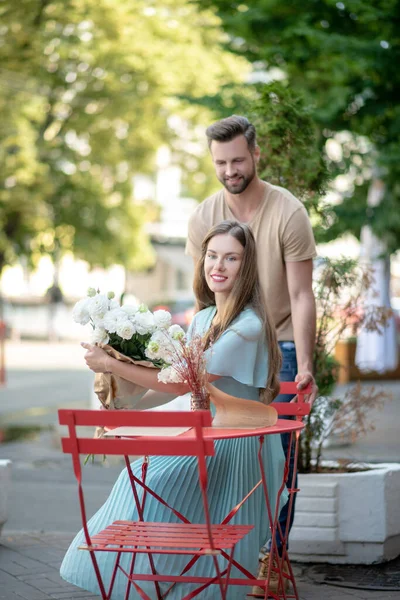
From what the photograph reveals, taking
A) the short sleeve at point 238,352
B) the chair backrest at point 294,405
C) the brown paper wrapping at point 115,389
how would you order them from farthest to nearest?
the chair backrest at point 294,405, the short sleeve at point 238,352, the brown paper wrapping at point 115,389

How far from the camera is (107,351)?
13.2 feet

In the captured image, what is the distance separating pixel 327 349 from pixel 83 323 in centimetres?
283

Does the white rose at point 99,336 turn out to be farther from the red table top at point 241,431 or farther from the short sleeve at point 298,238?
the short sleeve at point 298,238

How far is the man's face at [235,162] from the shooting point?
4859mm

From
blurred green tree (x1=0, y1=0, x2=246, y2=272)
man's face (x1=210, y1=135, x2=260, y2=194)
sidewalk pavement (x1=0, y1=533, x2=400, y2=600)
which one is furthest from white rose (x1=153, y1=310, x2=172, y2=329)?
blurred green tree (x1=0, y1=0, x2=246, y2=272)

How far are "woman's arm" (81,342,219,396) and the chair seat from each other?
514 mm

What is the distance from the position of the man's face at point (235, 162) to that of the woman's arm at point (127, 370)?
126cm

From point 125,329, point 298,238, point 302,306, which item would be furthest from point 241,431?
point 298,238

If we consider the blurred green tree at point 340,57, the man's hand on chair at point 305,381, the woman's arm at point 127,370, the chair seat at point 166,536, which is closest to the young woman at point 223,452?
the woman's arm at point 127,370

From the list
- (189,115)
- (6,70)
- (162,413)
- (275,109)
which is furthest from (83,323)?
(189,115)

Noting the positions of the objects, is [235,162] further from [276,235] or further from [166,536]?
[166,536]

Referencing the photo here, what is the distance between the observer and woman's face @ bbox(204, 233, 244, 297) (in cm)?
431

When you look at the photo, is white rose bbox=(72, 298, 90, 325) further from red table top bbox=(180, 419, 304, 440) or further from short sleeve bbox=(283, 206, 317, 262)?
short sleeve bbox=(283, 206, 317, 262)

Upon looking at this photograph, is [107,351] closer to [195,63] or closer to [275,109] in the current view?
[275,109]
